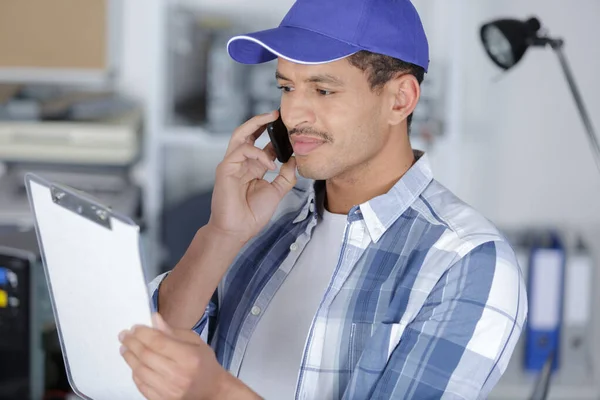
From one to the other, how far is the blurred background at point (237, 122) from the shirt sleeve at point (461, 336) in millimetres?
1516

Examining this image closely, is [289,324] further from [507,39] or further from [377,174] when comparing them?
[507,39]

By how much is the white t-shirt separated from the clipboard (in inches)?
16.9

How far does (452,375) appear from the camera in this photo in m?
1.30

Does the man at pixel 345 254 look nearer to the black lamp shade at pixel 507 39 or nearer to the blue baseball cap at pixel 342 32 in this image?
the blue baseball cap at pixel 342 32

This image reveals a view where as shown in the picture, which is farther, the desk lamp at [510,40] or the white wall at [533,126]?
the white wall at [533,126]

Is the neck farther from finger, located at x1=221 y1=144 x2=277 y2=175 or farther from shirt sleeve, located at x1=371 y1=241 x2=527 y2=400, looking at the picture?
shirt sleeve, located at x1=371 y1=241 x2=527 y2=400

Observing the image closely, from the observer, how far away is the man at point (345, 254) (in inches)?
52.3

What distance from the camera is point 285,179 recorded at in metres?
1.66

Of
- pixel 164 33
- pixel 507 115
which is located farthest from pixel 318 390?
pixel 507 115

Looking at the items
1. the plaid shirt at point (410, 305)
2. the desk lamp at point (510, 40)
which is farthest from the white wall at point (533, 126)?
the plaid shirt at point (410, 305)

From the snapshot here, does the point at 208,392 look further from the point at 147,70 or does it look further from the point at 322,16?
the point at 147,70

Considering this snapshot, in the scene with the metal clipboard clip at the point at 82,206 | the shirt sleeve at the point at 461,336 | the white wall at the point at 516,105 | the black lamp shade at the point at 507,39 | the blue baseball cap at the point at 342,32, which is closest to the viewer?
the metal clipboard clip at the point at 82,206

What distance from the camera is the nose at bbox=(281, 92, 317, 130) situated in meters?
1.47

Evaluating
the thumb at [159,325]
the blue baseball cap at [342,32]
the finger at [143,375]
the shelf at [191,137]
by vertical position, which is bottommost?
the shelf at [191,137]
